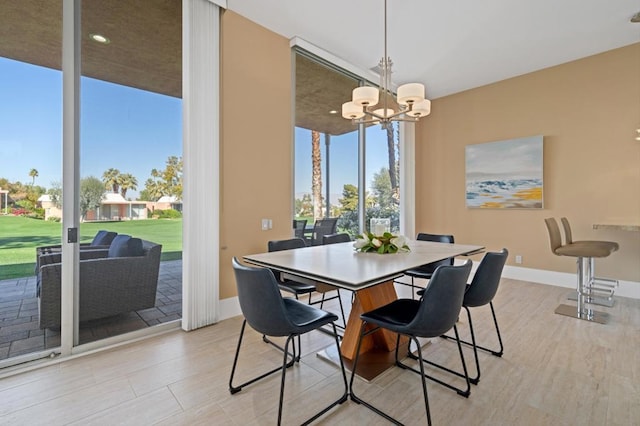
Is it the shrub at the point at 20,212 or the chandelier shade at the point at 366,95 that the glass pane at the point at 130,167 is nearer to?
the shrub at the point at 20,212

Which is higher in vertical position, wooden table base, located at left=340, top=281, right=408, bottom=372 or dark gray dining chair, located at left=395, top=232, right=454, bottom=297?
dark gray dining chair, located at left=395, top=232, right=454, bottom=297

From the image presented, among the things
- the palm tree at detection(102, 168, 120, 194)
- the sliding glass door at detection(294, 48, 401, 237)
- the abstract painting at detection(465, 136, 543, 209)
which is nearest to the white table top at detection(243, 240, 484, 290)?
the palm tree at detection(102, 168, 120, 194)

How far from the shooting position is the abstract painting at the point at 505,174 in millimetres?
4789

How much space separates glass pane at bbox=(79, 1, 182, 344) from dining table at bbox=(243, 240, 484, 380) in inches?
48.1

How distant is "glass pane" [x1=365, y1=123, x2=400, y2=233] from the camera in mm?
5250

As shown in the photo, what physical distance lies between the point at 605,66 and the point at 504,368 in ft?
14.9

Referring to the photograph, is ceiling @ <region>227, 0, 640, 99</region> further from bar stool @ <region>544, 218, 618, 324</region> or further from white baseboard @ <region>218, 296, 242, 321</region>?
white baseboard @ <region>218, 296, 242, 321</region>

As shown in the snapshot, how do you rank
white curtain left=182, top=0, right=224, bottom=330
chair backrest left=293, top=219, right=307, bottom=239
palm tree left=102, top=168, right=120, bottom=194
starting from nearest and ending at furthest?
palm tree left=102, top=168, right=120, bottom=194 → white curtain left=182, top=0, right=224, bottom=330 → chair backrest left=293, top=219, right=307, bottom=239

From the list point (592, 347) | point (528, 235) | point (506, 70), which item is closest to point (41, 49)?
point (592, 347)

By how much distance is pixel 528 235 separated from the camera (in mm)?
4910

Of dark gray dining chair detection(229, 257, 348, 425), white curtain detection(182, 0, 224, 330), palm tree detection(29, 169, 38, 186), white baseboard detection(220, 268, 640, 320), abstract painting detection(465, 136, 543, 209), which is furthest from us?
abstract painting detection(465, 136, 543, 209)

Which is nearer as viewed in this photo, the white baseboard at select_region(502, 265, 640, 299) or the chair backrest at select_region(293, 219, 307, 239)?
the white baseboard at select_region(502, 265, 640, 299)

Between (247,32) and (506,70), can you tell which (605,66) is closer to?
(506,70)

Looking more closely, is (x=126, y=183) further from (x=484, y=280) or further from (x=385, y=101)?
(x=484, y=280)
